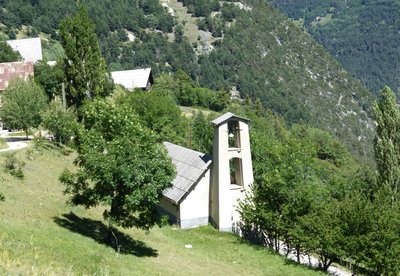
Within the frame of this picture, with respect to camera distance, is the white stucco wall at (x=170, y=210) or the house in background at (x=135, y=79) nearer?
the white stucco wall at (x=170, y=210)

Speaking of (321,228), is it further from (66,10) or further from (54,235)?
(66,10)

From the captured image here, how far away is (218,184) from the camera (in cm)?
3612

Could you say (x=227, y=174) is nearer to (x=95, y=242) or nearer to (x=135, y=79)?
(x=95, y=242)

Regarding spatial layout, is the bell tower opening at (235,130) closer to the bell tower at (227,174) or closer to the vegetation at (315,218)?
the bell tower at (227,174)

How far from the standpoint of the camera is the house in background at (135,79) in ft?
330

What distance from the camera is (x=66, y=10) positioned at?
184875mm

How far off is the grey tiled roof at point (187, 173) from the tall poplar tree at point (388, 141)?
2156 centimetres

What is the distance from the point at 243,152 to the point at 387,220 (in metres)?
12.8

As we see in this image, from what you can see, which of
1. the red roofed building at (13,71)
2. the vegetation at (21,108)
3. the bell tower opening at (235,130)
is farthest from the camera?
the red roofed building at (13,71)

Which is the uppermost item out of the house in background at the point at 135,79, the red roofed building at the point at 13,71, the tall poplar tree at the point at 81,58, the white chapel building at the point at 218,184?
the house in background at the point at 135,79

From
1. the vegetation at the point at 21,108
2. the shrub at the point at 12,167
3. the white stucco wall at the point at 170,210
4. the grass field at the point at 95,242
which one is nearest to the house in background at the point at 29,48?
the vegetation at the point at 21,108

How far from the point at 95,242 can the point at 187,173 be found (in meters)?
15.4

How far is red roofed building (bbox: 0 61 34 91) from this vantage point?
2574 inches

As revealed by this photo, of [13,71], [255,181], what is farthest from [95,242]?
[13,71]
